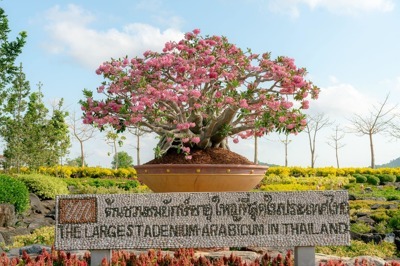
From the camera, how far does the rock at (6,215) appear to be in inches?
494

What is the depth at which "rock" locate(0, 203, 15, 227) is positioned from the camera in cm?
1254

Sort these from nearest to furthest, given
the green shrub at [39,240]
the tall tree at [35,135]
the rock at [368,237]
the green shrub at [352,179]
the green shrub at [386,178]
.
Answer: the green shrub at [39,240] → the rock at [368,237] → the tall tree at [35,135] → the green shrub at [352,179] → the green shrub at [386,178]

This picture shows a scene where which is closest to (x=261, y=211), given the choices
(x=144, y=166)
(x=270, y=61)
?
(x=144, y=166)

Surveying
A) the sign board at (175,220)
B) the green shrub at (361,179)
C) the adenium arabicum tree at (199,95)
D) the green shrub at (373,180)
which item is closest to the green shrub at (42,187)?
the adenium arabicum tree at (199,95)

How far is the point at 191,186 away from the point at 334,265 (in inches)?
134

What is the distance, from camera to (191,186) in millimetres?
8359

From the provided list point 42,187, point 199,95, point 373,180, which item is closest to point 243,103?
point 199,95

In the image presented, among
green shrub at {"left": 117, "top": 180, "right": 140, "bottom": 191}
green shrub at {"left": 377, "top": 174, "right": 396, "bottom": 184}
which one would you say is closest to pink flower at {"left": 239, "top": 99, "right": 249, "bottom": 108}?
green shrub at {"left": 117, "top": 180, "right": 140, "bottom": 191}

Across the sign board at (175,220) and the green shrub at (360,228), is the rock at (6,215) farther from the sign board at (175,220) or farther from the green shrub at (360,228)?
the green shrub at (360,228)

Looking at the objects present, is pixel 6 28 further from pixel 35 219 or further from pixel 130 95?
pixel 130 95

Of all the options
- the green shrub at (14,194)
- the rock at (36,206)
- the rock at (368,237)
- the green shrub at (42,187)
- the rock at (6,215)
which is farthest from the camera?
the green shrub at (42,187)

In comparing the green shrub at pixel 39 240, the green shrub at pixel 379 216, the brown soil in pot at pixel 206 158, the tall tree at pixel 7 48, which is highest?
the tall tree at pixel 7 48

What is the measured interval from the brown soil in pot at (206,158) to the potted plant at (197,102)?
0.06 feet

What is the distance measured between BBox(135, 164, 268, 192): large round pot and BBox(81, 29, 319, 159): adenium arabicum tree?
14.9 inches
